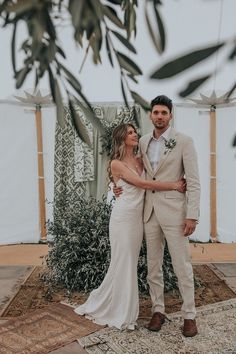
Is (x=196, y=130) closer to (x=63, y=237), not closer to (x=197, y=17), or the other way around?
(x=63, y=237)

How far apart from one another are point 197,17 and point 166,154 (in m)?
1.61

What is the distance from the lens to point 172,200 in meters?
2.24

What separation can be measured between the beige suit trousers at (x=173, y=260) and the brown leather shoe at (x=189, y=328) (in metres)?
0.03

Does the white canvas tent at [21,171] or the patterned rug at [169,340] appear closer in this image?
the patterned rug at [169,340]

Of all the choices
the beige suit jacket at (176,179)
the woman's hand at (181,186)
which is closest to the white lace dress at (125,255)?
the beige suit jacket at (176,179)

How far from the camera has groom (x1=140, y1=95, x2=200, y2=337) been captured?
7.22 feet

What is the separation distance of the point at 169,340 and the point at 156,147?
1106 mm

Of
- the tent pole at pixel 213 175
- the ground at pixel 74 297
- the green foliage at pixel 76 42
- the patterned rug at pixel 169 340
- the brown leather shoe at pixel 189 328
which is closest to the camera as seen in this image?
the green foliage at pixel 76 42

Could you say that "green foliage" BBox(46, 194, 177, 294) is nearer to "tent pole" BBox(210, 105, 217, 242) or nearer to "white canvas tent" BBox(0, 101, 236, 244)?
"white canvas tent" BBox(0, 101, 236, 244)

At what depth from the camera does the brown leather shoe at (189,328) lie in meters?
2.27

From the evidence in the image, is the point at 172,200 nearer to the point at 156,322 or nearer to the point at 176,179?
the point at 176,179

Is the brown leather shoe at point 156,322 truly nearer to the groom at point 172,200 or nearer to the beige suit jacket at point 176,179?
the groom at point 172,200

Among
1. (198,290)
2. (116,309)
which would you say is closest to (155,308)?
(116,309)

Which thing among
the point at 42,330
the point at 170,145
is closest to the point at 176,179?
the point at 170,145
